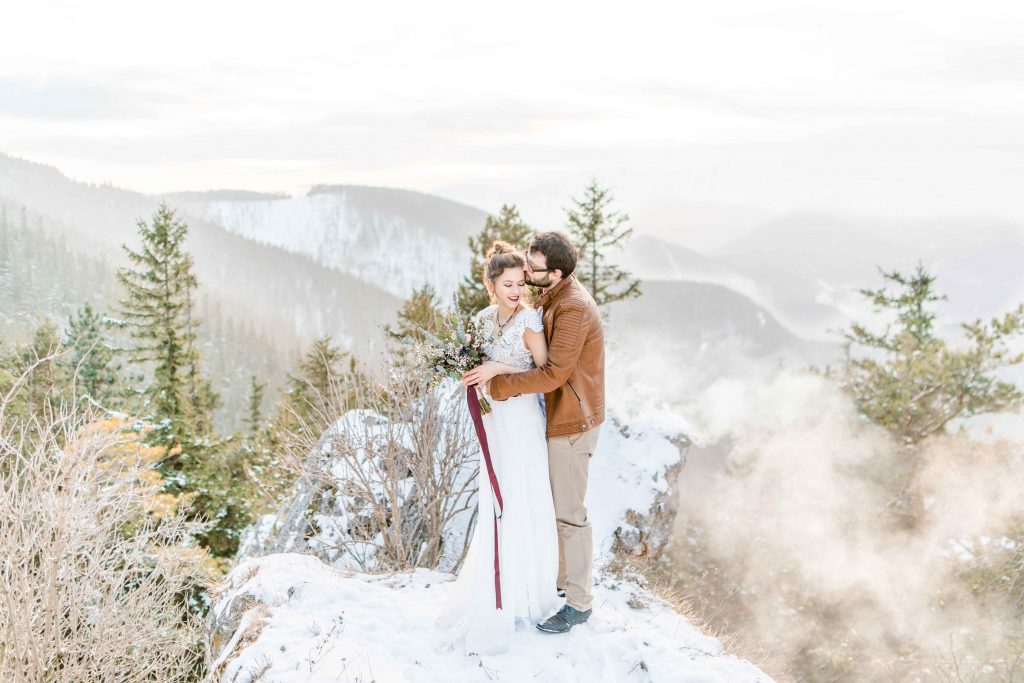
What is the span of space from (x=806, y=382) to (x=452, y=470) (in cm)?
2271

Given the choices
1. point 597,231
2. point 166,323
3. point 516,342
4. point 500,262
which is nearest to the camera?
point 500,262

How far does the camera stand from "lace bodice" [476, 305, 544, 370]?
440 cm

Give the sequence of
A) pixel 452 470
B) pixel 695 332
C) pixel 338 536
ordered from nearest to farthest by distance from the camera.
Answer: pixel 452 470, pixel 338 536, pixel 695 332

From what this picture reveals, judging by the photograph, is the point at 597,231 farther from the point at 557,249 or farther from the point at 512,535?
the point at 512,535

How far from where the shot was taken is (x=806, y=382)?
26.0 m

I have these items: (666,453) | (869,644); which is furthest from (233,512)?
(869,644)

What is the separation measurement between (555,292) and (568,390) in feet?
2.20

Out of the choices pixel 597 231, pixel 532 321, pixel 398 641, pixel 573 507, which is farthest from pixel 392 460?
pixel 597 231

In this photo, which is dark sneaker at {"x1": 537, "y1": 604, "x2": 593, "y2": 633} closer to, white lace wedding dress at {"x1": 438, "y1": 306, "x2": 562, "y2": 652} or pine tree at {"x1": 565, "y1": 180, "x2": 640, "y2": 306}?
white lace wedding dress at {"x1": 438, "y1": 306, "x2": 562, "y2": 652}

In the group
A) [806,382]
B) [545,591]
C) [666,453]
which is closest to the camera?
[545,591]

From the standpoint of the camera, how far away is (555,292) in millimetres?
4469

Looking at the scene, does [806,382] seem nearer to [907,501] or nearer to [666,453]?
[907,501]

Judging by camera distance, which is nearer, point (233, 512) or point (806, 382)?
point (233, 512)

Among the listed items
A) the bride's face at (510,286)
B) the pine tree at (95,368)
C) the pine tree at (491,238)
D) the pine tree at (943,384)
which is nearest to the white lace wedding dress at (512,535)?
the bride's face at (510,286)
